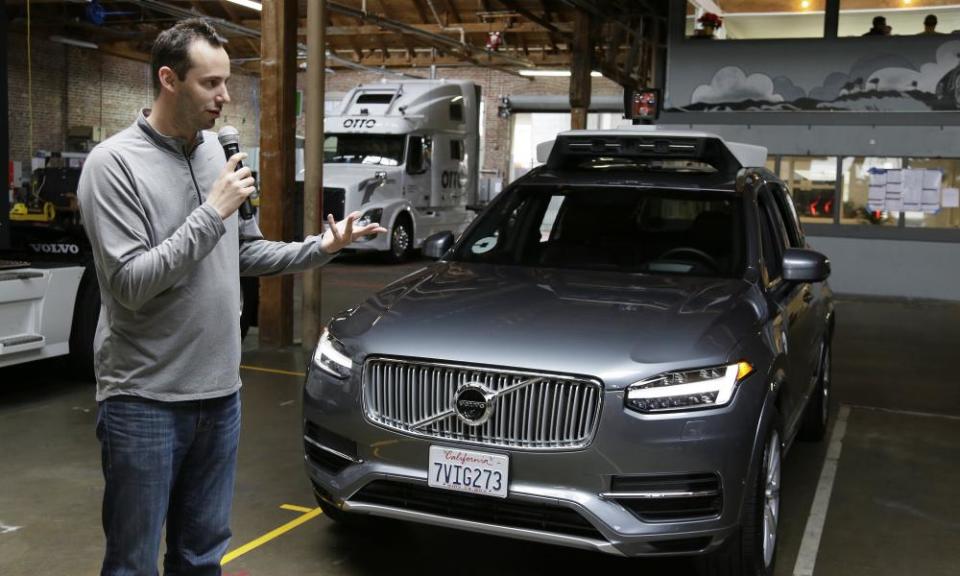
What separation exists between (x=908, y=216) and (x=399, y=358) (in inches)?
505

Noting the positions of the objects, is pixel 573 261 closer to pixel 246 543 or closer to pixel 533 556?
pixel 533 556

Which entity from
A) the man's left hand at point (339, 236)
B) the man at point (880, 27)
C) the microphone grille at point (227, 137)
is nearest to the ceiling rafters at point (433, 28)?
the man at point (880, 27)

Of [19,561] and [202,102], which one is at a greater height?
[202,102]

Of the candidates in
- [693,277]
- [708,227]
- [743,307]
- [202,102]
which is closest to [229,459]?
[202,102]

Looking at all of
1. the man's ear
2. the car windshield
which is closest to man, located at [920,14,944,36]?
the car windshield

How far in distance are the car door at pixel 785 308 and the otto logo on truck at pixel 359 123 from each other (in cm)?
1409

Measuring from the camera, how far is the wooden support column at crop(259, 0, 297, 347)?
8570 millimetres

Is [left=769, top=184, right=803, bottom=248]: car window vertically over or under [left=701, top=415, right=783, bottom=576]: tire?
over

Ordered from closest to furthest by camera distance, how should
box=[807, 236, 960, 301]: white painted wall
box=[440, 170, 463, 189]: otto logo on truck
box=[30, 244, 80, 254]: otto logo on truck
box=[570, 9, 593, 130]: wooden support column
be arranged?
1. box=[30, 244, 80, 254]: otto logo on truck
2. box=[807, 236, 960, 301]: white painted wall
3. box=[570, 9, 593, 130]: wooden support column
4. box=[440, 170, 463, 189]: otto logo on truck

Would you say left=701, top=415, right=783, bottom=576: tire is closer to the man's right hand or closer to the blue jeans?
the blue jeans

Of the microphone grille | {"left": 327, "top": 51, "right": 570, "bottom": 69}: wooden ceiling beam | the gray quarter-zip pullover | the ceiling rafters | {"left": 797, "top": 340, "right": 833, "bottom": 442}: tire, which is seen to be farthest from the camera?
{"left": 327, "top": 51, "right": 570, "bottom": 69}: wooden ceiling beam

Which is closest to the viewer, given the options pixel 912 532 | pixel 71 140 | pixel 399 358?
pixel 399 358

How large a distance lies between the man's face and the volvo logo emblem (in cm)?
142

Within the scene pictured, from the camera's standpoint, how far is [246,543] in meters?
4.19
